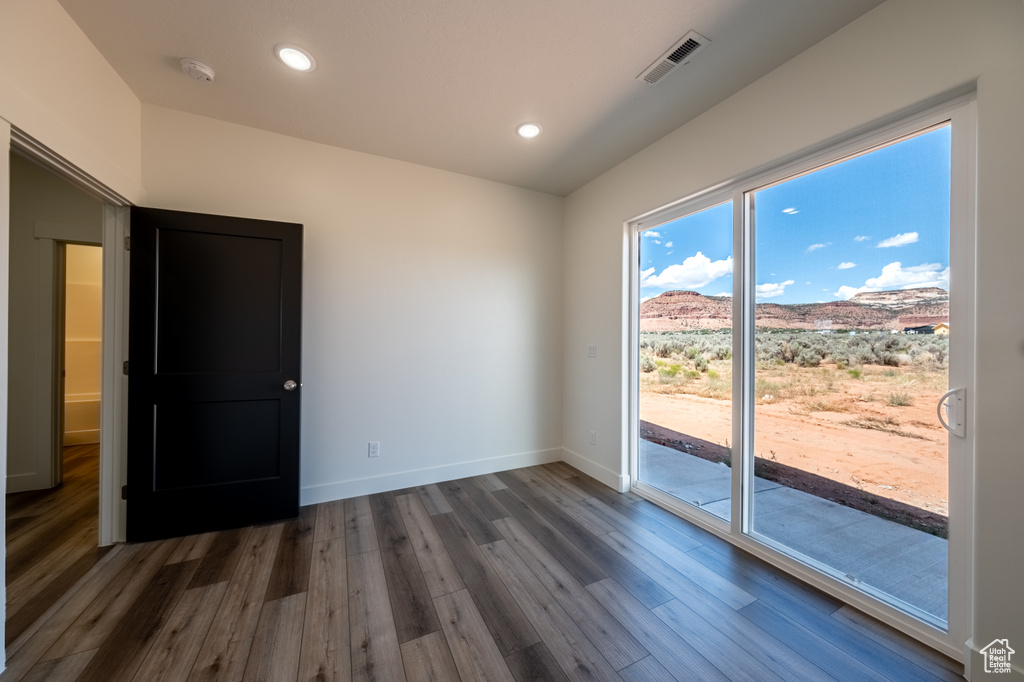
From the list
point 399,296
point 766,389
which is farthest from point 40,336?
point 766,389

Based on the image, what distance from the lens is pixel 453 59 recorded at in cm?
190

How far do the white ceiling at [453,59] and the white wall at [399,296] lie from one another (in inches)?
11.4

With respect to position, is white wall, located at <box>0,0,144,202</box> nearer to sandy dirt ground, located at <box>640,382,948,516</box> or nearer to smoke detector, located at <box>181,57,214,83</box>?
smoke detector, located at <box>181,57,214,83</box>

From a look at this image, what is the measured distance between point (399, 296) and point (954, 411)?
324cm

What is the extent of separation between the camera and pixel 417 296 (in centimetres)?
307

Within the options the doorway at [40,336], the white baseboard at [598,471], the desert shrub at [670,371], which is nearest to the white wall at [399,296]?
the white baseboard at [598,471]

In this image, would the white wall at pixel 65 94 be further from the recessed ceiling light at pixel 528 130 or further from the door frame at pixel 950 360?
the door frame at pixel 950 360

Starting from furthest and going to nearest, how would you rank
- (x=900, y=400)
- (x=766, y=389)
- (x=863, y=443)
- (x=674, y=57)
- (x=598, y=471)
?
(x=598, y=471), (x=766, y=389), (x=674, y=57), (x=863, y=443), (x=900, y=400)

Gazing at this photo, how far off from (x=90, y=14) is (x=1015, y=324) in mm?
4078

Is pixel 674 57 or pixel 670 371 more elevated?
pixel 674 57

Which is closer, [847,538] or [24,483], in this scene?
[847,538]

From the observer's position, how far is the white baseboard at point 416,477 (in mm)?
2729

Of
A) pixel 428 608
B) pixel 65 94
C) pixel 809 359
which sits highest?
pixel 65 94

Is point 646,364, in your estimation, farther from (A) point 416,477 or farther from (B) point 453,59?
(B) point 453,59
